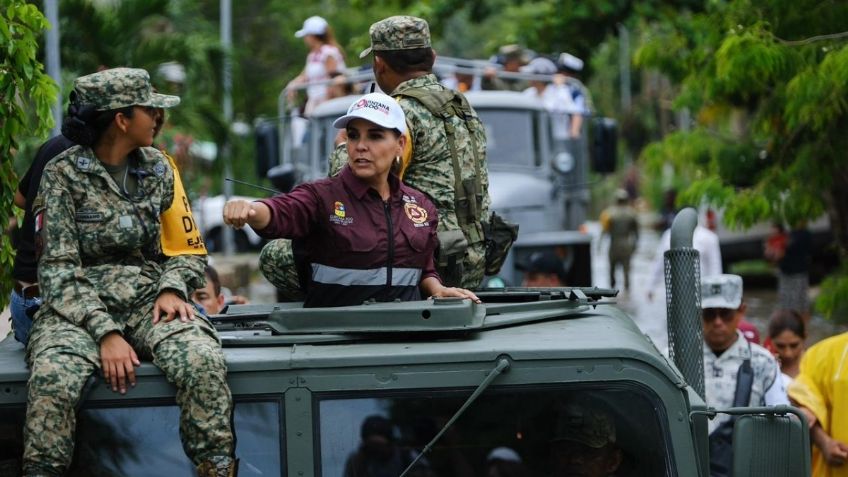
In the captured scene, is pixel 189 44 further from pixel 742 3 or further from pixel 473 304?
pixel 473 304

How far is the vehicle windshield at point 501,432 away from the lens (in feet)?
12.5

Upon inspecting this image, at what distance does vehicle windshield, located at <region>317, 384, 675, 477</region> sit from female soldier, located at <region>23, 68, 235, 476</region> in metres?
0.32

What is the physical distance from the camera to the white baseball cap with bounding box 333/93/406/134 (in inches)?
177

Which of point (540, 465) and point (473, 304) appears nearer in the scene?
point (540, 465)

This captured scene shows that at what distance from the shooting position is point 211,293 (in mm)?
7477

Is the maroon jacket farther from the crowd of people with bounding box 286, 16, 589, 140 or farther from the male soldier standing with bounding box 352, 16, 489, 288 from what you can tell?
the crowd of people with bounding box 286, 16, 589, 140

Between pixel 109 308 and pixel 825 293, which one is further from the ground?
pixel 109 308

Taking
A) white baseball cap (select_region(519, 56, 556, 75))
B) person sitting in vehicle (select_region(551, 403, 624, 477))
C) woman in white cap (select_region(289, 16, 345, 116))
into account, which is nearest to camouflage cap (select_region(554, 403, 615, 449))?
person sitting in vehicle (select_region(551, 403, 624, 477))

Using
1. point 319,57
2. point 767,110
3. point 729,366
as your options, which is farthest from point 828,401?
point 319,57

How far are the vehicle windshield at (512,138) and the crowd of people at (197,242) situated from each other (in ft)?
23.2

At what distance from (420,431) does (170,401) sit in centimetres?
66

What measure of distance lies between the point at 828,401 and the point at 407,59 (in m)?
2.43

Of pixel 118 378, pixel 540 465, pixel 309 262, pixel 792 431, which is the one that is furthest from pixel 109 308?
pixel 792 431

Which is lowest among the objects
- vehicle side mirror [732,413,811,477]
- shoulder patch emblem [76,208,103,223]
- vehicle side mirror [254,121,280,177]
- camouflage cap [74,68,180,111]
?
vehicle side mirror [732,413,811,477]
